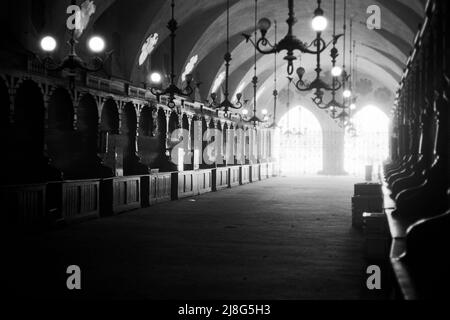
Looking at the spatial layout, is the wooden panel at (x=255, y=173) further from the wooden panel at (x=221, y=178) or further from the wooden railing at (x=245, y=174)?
the wooden panel at (x=221, y=178)

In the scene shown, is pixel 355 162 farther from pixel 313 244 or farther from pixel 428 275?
pixel 428 275

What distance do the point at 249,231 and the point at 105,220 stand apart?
9.94 feet

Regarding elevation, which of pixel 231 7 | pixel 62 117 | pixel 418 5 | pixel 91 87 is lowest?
pixel 62 117

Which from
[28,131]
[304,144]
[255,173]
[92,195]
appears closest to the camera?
[28,131]

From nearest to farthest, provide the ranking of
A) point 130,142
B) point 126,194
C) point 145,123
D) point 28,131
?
point 28,131 → point 126,194 → point 130,142 → point 145,123

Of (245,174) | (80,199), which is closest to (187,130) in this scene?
(245,174)

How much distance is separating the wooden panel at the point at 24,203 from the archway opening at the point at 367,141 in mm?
23937

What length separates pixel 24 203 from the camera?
305 inches

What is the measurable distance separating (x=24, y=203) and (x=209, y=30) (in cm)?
1208

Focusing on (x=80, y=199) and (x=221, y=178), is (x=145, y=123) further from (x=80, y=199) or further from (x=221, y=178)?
(x=221, y=178)

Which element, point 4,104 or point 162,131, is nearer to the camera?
point 4,104

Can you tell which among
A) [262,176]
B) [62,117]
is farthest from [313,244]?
[262,176]
